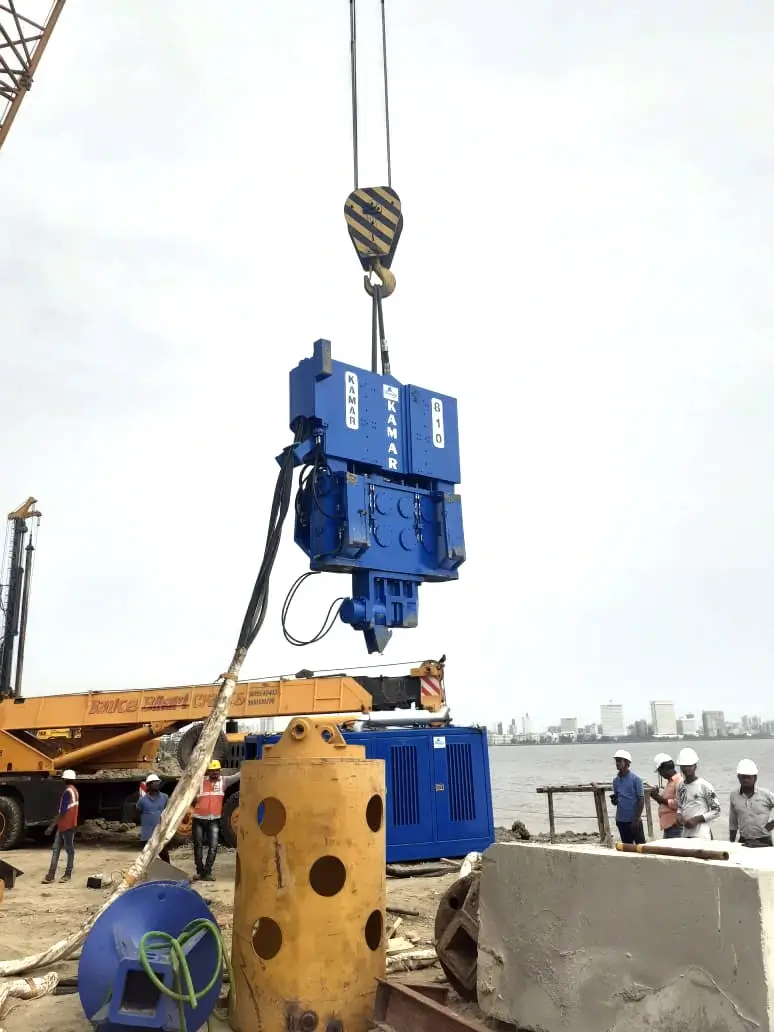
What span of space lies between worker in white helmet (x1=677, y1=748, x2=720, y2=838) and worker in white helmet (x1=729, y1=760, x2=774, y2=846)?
0.75 ft

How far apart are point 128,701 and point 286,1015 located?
10668 millimetres

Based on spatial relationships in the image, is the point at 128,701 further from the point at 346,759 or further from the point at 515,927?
the point at 515,927

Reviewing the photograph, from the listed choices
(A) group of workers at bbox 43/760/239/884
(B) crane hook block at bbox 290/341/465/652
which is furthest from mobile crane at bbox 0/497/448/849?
(B) crane hook block at bbox 290/341/465/652

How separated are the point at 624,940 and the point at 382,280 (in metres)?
8.12

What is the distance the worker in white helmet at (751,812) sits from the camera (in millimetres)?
7902

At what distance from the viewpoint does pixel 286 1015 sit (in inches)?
185

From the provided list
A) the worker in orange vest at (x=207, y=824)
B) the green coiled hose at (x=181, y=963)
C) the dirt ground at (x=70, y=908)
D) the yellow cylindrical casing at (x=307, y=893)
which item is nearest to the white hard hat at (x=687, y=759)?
the dirt ground at (x=70, y=908)

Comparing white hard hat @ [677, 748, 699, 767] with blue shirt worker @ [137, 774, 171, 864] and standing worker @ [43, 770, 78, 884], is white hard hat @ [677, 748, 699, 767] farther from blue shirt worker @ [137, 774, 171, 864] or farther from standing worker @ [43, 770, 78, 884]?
standing worker @ [43, 770, 78, 884]

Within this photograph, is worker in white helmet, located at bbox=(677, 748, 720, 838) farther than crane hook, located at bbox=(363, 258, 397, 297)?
No

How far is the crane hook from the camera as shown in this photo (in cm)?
1016

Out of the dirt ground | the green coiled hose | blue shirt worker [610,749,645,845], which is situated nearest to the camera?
the green coiled hose

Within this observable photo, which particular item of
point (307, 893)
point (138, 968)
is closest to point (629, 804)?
point (307, 893)

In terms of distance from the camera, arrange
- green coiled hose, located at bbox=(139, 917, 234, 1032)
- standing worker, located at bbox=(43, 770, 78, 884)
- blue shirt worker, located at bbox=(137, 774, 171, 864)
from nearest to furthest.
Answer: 1. green coiled hose, located at bbox=(139, 917, 234, 1032)
2. standing worker, located at bbox=(43, 770, 78, 884)
3. blue shirt worker, located at bbox=(137, 774, 171, 864)

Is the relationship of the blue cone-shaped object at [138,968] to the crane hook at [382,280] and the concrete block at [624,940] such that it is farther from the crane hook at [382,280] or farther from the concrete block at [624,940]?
the crane hook at [382,280]
